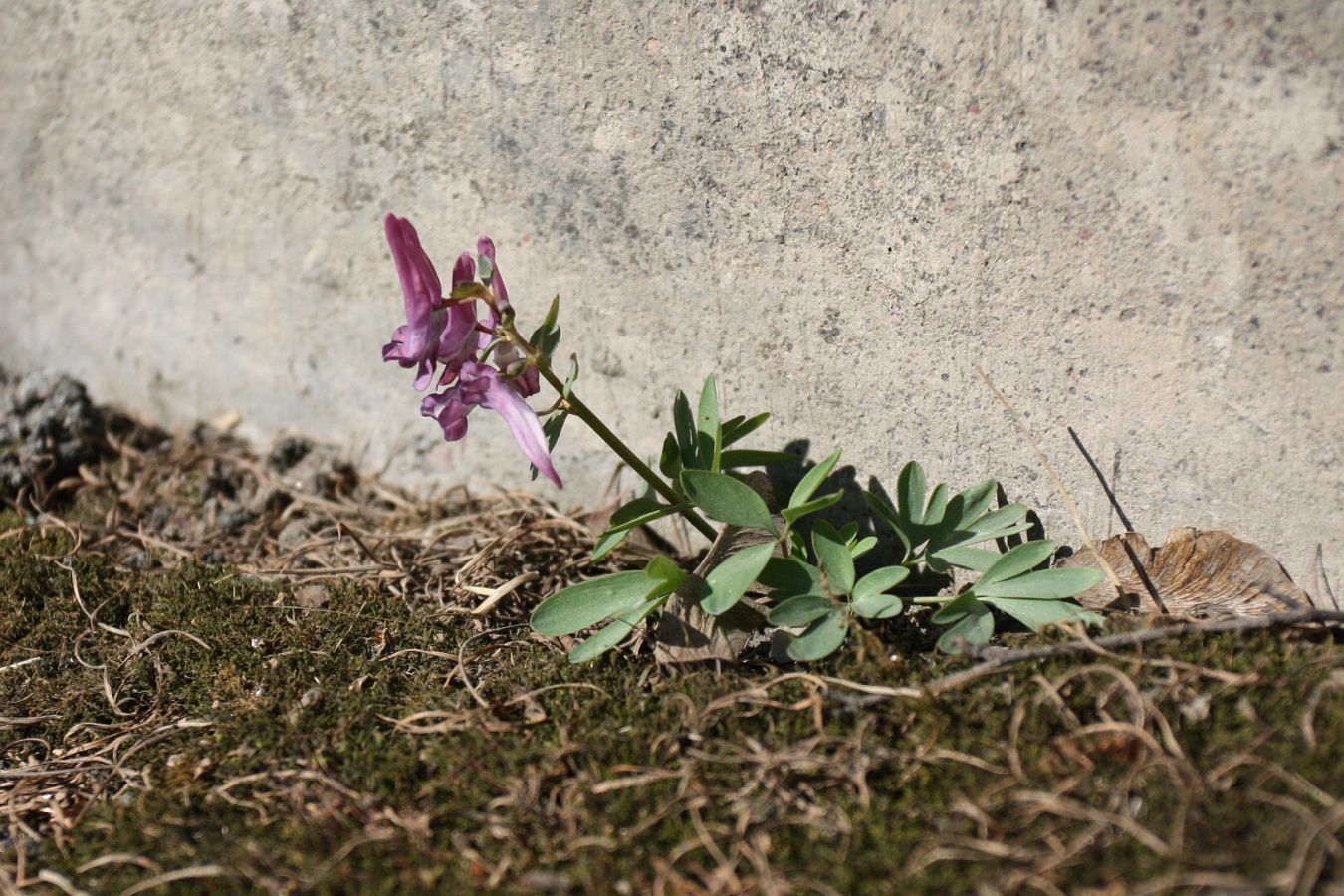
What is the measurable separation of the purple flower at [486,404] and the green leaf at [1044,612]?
2.81 feet

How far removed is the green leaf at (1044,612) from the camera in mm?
1850

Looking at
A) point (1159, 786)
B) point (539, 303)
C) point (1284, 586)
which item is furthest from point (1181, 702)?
point (539, 303)

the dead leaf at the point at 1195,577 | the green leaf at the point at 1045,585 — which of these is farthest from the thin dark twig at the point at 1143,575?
the green leaf at the point at 1045,585

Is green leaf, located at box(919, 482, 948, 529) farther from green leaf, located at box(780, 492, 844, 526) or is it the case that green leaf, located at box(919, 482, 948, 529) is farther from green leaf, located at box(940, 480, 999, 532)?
green leaf, located at box(780, 492, 844, 526)

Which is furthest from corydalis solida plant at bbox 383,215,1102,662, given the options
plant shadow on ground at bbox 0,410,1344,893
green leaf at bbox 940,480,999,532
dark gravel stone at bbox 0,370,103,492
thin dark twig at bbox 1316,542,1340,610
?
dark gravel stone at bbox 0,370,103,492

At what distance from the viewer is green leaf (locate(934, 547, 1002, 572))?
2021 millimetres

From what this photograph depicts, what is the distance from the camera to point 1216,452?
1.94 meters

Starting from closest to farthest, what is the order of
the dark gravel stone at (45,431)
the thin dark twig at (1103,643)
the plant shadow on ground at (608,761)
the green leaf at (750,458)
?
1. the plant shadow on ground at (608,761)
2. the thin dark twig at (1103,643)
3. the green leaf at (750,458)
4. the dark gravel stone at (45,431)

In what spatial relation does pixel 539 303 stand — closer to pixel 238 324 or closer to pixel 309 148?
pixel 309 148

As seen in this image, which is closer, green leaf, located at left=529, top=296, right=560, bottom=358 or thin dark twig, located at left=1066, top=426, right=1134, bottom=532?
green leaf, located at left=529, top=296, right=560, bottom=358

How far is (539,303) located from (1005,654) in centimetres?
139

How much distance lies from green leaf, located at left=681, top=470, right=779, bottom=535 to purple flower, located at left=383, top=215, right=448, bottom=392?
1.73ft

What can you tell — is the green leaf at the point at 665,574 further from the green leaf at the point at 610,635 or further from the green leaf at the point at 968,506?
the green leaf at the point at 968,506

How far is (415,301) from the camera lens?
1896 millimetres
